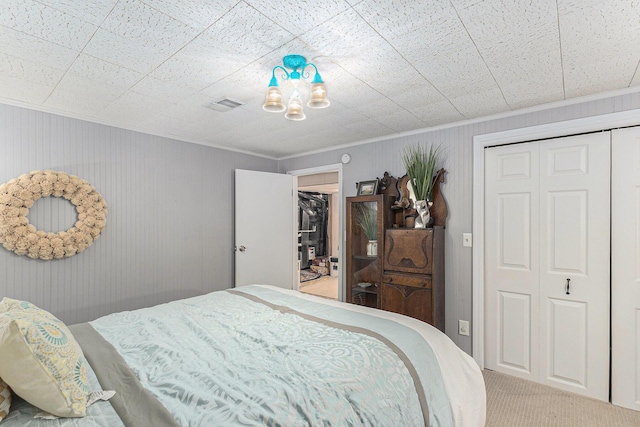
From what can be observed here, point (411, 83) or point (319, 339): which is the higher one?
point (411, 83)

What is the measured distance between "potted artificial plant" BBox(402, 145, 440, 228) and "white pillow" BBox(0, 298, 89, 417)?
104 inches

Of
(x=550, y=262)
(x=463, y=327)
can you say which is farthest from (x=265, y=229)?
(x=550, y=262)

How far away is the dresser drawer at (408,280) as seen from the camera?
2842 mm

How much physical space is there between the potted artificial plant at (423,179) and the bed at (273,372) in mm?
1270

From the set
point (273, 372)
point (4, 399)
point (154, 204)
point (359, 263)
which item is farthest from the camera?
point (359, 263)

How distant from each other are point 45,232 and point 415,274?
3.19 m

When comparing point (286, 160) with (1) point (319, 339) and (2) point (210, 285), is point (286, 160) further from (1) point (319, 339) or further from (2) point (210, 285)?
(1) point (319, 339)

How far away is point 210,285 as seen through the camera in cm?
374

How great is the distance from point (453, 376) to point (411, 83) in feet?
5.85

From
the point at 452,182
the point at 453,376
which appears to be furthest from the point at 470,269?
the point at 453,376

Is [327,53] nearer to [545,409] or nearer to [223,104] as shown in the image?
[223,104]

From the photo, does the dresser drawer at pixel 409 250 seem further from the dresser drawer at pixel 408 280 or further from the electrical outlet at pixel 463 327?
the electrical outlet at pixel 463 327

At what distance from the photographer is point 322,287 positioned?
612 cm

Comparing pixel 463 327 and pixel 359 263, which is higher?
pixel 359 263
